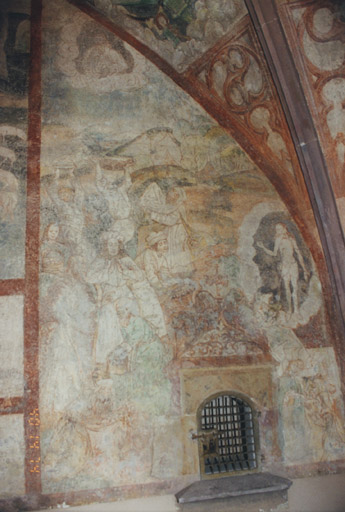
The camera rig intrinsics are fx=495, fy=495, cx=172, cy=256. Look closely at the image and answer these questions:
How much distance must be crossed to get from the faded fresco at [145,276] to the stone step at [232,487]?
34 centimetres

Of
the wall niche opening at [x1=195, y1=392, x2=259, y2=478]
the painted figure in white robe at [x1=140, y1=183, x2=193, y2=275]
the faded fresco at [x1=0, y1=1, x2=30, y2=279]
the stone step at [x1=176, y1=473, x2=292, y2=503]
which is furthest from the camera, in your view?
the painted figure in white robe at [x1=140, y1=183, x2=193, y2=275]

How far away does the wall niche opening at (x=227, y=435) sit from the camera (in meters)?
7.13

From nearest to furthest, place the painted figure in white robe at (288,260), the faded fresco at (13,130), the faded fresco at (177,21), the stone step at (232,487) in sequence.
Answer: the stone step at (232,487) → the faded fresco at (13,130) → the faded fresco at (177,21) → the painted figure in white robe at (288,260)

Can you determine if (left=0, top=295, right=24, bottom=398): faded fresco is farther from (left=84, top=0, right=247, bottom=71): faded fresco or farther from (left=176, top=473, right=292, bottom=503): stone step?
(left=84, top=0, right=247, bottom=71): faded fresco

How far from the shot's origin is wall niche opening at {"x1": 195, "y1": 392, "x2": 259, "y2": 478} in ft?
23.4

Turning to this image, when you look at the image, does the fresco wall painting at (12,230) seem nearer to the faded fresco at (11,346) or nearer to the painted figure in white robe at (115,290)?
the faded fresco at (11,346)

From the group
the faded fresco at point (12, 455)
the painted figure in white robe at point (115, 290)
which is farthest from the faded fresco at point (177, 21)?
the faded fresco at point (12, 455)

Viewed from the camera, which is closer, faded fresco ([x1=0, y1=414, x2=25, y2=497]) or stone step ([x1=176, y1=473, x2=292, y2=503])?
faded fresco ([x1=0, y1=414, x2=25, y2=497])

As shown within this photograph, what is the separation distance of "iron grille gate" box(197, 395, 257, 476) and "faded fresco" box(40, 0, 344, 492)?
1.59 feet

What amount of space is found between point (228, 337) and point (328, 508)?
2828mm

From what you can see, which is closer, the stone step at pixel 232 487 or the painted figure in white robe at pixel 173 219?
the stone step at pixel 232 487

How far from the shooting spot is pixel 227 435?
7.42m

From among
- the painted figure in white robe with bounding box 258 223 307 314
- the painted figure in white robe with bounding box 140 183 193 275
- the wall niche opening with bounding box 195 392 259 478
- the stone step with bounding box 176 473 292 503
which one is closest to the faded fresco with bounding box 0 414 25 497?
the stone step with bounding box 176 473 292 503

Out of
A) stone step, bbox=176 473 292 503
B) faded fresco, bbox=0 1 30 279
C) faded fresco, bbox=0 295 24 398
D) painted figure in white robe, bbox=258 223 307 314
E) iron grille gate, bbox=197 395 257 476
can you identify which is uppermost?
faded fresco, bbox=0 1 30 279
